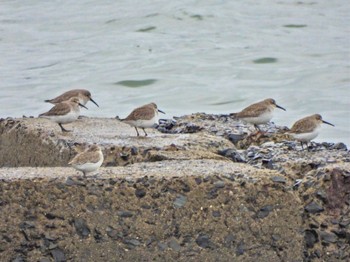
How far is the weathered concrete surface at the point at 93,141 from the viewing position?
8.53m

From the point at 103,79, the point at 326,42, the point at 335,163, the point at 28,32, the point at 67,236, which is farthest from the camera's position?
the point at 28,32

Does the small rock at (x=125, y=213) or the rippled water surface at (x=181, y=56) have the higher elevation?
the small rock at (x=125, y=213)

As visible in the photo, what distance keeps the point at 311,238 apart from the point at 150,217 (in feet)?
3.66

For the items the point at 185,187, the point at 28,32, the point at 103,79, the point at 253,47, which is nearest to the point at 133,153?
the point at 185,187

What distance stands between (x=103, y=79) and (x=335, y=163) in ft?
43.1

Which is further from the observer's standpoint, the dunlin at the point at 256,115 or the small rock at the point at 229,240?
the dunlin at the point at 256,115

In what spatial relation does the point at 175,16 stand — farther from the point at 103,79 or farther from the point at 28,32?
the point at 103,79

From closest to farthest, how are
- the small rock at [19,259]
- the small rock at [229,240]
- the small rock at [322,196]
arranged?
1. the small rock at [19,259]
2. the small rock at [229,240]
3. the small rock at [322,196]

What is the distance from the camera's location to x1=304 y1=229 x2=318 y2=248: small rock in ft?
23.7

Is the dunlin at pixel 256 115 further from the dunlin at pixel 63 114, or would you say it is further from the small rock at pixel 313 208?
the small rock at pixel 313 208

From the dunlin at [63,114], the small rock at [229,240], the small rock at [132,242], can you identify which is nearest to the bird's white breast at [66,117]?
the dunlin at [63,114]

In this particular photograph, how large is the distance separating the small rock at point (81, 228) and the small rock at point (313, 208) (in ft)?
4.88

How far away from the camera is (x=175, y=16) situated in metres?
25.9

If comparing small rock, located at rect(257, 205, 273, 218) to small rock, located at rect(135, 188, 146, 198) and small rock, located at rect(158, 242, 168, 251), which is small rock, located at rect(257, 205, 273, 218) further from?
small rock, located at rect(135, 188, 146, 198)
